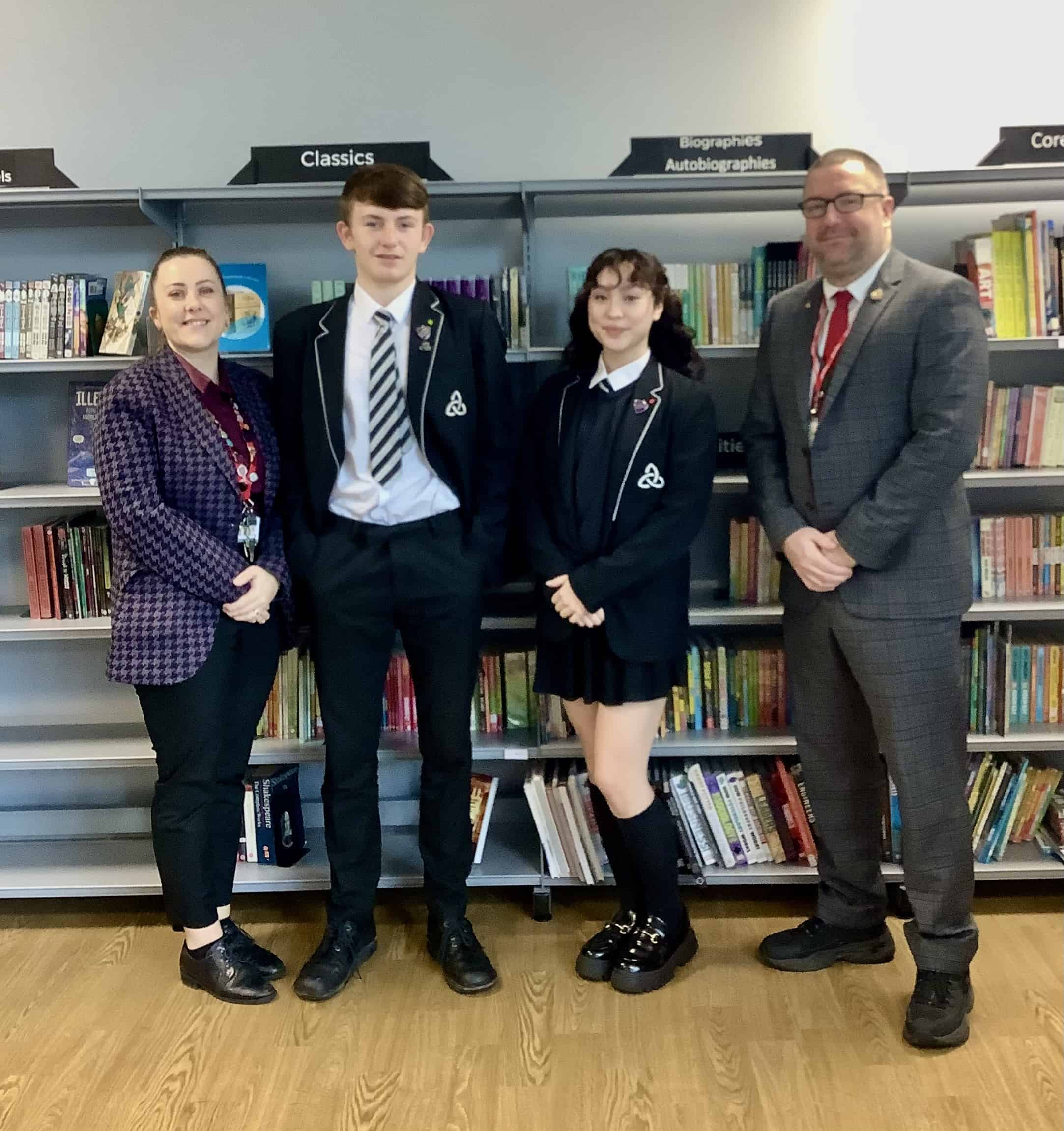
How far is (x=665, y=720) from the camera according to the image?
288 centimetres

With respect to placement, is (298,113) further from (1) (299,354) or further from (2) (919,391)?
(2) (919,391)

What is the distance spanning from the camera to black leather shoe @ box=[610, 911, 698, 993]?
2.43 meters

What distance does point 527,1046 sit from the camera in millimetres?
2260

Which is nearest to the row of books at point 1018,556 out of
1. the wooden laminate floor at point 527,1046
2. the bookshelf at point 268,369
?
the bookshelf at point 268,369

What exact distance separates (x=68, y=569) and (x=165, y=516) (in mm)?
772

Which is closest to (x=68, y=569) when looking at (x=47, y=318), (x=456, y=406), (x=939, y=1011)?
(x=47, y=318)

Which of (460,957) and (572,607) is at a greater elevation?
(572,607)

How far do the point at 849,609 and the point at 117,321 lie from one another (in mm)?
1918

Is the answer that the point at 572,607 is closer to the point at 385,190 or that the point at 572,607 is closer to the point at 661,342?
the point at 661,342

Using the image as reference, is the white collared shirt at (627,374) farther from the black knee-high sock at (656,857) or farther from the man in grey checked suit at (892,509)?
the black knee-high sock at (656,857)

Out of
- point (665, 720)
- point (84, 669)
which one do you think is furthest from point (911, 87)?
point (84, 669)

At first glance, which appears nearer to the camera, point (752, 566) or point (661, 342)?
point (661, 342)

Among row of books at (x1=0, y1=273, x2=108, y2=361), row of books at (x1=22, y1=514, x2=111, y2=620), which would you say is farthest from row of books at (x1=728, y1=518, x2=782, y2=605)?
row of books at (x1=0, y1=273, x2=108, y2=361)

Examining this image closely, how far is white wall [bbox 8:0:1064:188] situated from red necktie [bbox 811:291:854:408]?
37.2 inches
